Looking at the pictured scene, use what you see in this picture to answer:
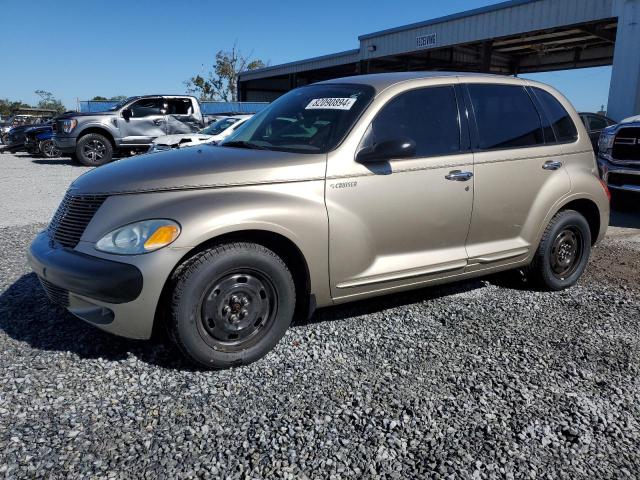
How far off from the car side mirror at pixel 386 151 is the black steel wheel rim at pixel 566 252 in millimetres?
1926

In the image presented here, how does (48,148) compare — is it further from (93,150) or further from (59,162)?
(93,150)

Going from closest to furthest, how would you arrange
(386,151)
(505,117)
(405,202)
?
1. (386,151)
2. (405,202)
3. (505,117)

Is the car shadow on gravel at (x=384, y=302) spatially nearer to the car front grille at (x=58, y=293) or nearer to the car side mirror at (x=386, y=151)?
the car side mirror at (x=386, y=151)

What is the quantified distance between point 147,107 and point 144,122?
0.47 metres

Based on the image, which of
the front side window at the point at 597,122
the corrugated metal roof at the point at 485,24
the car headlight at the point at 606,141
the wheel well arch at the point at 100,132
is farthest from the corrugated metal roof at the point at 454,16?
the wheel well arch at the point at 100,132

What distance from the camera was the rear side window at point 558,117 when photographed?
Result: 4.36 metres

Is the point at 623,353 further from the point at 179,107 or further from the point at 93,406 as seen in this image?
the point at 179,107

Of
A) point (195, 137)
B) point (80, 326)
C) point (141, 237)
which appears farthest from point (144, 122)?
point (141, 237)

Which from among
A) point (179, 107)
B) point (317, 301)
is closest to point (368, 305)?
point (317, 301)

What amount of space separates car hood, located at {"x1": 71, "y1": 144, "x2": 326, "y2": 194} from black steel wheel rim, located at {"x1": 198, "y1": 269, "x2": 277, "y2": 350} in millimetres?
561

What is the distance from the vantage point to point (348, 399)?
2.73 meters

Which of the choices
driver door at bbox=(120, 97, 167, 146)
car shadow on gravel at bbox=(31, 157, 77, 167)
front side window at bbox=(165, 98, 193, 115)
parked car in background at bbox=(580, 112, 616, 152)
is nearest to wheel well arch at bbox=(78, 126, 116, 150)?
driver door at bbox=(120, 97, 167, 146)

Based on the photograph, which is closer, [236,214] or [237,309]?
[236,214]

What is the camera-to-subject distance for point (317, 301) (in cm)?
329
